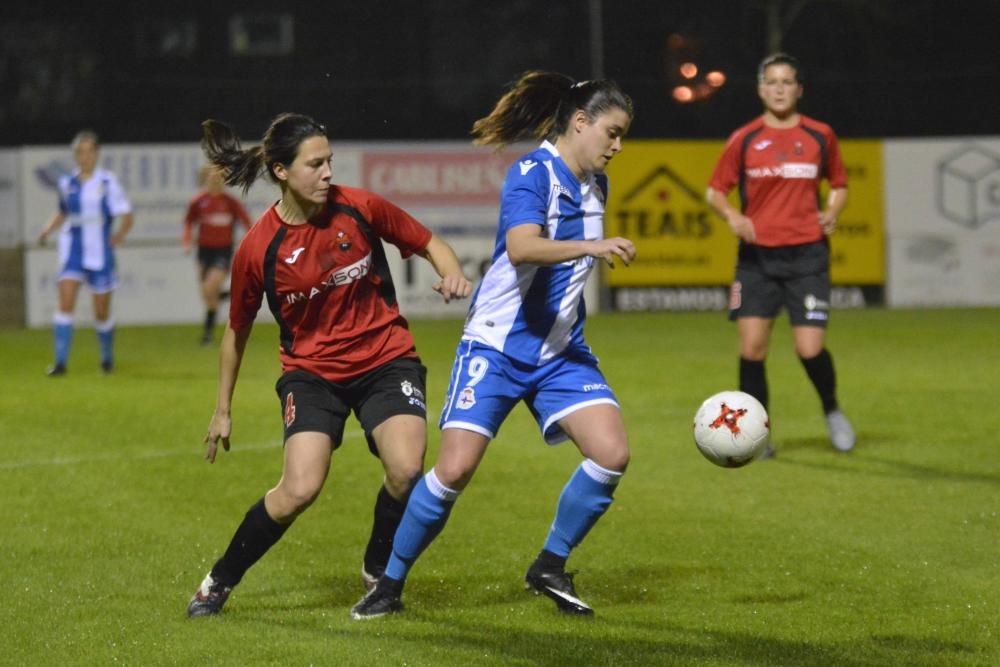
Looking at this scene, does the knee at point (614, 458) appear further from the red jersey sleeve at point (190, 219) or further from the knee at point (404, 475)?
the red jersey sleeve at point (190, 219)

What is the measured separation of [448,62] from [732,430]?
814 inches

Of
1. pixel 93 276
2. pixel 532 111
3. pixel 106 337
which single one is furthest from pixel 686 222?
pixel 532 111

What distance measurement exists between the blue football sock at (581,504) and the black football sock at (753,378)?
377cm

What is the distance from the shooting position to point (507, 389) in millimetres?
6000

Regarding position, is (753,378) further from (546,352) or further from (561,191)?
(561,191)

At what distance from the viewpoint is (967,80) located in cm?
2409

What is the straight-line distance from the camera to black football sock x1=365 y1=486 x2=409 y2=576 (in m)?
6.35

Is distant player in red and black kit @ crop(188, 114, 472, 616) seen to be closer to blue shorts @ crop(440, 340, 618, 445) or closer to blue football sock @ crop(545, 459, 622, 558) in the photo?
blue shorts @ crop(440, 340, 618, 445)

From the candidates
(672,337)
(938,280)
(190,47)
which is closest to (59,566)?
(672,337)

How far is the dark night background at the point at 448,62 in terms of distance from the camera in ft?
79.5

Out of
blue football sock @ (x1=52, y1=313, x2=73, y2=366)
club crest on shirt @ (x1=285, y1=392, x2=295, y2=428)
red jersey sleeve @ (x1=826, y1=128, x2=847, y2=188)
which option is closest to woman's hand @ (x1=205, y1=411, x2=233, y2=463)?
club crest on shirt @ (x1=285, y1=392, x2=295, y2=428)

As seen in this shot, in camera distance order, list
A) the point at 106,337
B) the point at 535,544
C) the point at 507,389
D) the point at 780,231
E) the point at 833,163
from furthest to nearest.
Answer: the point at 106,337 < the point at 833,163 < the point at 780,231 < the point at 535,544 < the point at 507,389

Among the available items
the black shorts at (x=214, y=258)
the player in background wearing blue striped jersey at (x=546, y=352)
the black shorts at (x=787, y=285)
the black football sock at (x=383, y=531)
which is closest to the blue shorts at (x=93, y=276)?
the black shorts at (x=214, y=258)

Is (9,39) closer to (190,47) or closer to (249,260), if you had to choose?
(190,47)
